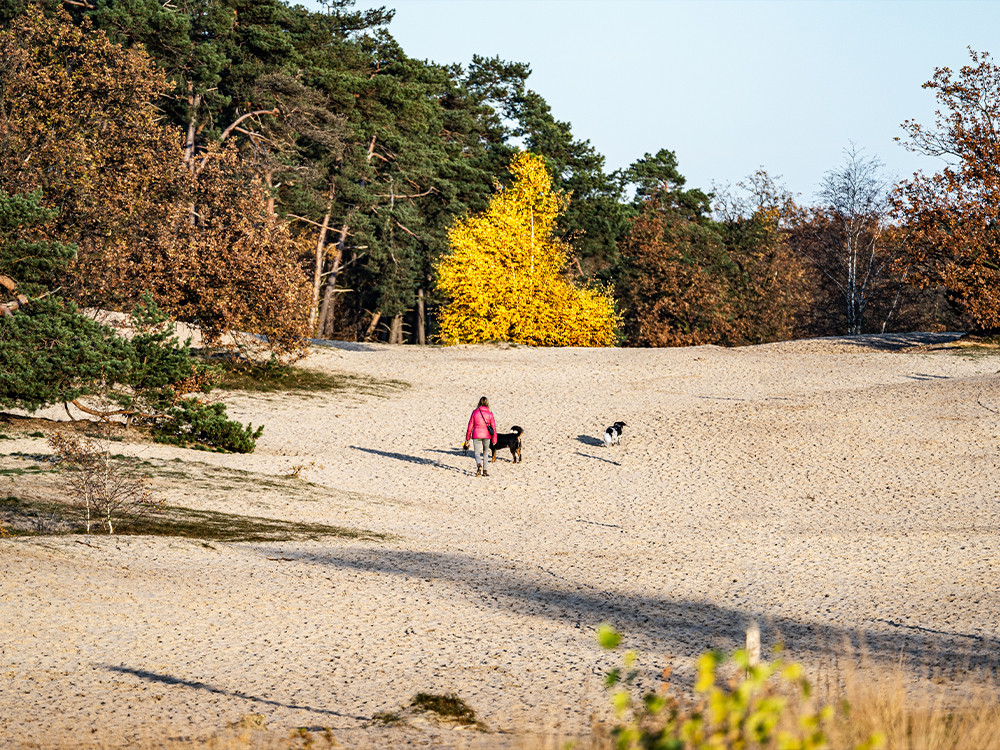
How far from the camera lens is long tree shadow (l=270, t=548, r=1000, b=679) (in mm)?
10133

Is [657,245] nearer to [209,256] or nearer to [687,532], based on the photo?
[209,256]

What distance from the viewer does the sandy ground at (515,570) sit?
8828mm

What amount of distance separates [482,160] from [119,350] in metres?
43.4

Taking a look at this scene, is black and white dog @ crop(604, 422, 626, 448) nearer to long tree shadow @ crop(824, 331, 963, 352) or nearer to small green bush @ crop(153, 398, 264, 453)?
small green bush @ crop(153, 398, 264, 453)

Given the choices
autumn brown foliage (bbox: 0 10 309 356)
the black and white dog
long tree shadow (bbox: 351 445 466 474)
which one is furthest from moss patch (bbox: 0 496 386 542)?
autumn brown foliage (bbox: 0 10 309 356)

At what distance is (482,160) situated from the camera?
61.1 m

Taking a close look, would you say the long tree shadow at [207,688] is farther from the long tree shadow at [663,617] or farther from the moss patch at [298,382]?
the moss patch at [298,382]

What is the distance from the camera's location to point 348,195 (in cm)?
5216

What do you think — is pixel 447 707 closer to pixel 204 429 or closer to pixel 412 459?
pixel 204 429

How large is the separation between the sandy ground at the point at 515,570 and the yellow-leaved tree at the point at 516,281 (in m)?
11.8

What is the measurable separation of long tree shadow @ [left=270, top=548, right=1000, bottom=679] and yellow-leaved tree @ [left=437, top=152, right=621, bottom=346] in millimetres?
27890

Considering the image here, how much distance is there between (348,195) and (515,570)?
40795 millimetres

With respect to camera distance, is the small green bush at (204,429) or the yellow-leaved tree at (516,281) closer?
the small green bush at (204,429)

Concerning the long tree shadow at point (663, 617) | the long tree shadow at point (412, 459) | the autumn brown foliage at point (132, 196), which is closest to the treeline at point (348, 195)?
the autumn brown foliage at point (132, 196)
